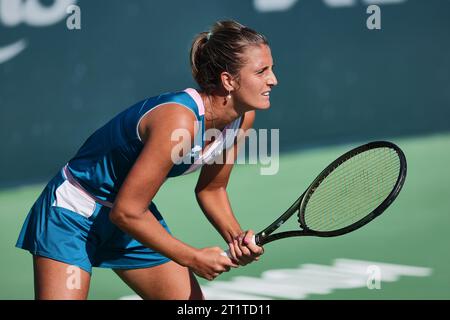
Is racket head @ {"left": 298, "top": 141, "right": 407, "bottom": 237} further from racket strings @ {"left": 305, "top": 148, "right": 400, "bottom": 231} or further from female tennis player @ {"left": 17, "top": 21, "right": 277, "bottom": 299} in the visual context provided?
female tennis player @ {"left": 17, "top": 21, "right": 277, "bottom": 299}

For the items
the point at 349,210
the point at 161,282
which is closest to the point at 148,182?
the point at 161,282

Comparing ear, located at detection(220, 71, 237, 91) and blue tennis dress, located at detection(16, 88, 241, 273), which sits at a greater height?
ear, located at detection(220, 71, 237, 91)

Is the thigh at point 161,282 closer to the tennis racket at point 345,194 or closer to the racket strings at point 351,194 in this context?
the tennis racket at point 345,194

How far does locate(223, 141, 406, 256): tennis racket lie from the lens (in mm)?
3289

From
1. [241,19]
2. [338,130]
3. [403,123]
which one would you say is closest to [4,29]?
[241,19]

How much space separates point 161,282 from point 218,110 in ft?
2.17

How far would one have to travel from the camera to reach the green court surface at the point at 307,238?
462 cm

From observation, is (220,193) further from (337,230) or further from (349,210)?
(337,230)

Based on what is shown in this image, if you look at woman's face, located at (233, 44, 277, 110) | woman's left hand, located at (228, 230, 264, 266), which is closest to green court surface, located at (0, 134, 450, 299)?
woman's left hand, located at (228, 230, 264, 266)

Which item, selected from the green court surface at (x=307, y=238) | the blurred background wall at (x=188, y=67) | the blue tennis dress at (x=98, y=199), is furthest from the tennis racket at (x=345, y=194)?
the blurred background wall at (x=188, y=67)

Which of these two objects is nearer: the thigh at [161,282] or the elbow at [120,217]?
the elbow at [120,217]

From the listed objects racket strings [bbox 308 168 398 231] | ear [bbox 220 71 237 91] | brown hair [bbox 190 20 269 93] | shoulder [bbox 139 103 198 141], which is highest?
brown hair [bbox 190 20 269 93]

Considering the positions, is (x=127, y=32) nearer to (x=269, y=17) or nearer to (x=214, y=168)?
(x=269, y=17)

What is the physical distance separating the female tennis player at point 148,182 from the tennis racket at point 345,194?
24 cm
